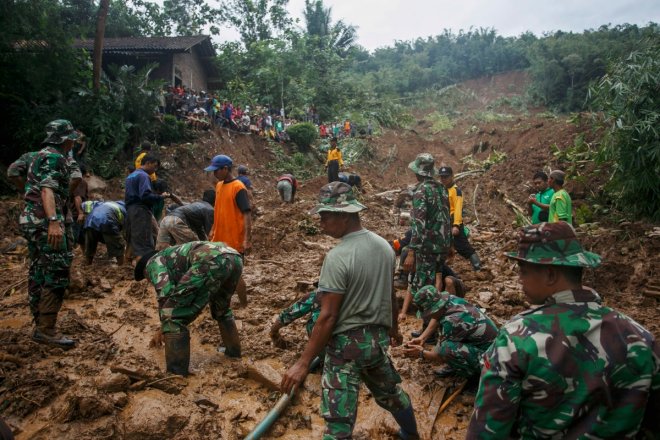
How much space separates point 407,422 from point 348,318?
2.93 ft

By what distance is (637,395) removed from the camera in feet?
4.46

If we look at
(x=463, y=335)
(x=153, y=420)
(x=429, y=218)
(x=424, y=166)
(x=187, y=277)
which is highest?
(x=424, y=166)

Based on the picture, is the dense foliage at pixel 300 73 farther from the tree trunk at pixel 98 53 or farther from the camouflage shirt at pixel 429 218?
the camouflage shirt at pixel 429 218

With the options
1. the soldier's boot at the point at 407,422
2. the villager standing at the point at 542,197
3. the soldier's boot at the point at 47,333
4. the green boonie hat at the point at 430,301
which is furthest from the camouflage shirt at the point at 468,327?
the soldier's boot at the point at 47,333

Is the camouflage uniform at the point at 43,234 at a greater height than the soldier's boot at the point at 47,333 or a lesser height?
greater

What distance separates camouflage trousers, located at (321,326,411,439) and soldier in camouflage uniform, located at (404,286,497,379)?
3.57 feet

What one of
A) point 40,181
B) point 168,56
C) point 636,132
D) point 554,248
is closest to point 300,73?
point 168,56

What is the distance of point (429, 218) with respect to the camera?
4.28m

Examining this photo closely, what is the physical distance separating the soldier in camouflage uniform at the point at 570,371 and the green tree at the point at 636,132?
650 cm

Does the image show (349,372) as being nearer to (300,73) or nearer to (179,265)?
(179,265)

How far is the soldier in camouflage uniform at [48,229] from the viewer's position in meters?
3.50

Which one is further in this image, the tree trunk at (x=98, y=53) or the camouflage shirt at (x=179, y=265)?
the tree trunk at (x=98, y=53)

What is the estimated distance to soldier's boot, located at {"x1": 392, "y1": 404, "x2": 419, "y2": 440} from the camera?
8.34ft

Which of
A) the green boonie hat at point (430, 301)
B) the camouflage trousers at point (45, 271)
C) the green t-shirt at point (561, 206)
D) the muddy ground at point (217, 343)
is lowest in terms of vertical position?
the muddy ground at point (217, 343)
